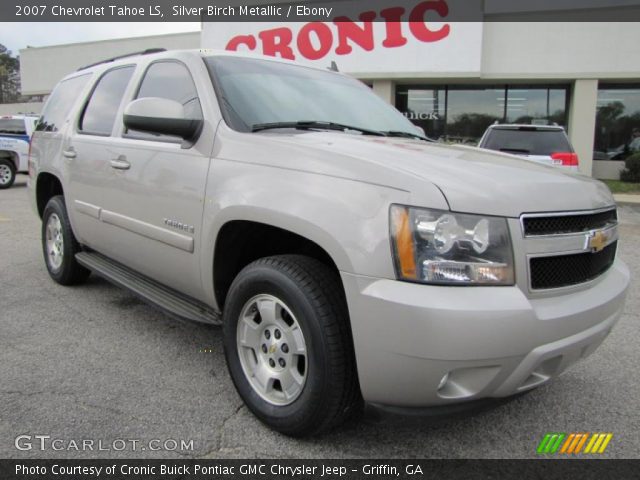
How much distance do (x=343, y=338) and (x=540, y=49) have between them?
1622 cm

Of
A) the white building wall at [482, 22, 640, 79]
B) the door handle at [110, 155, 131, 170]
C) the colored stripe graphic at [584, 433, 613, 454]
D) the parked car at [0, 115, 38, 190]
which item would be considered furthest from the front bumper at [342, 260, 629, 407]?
the white building wall at [482, 22, 640, 79]

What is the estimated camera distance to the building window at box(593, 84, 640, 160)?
54.9 feet

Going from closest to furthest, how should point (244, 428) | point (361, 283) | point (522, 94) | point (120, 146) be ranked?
point (361, 283) → point (244, 428) → point (120, 146) → point (522, 94)

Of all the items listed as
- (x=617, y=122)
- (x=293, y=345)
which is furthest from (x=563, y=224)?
(x=617, y=122)

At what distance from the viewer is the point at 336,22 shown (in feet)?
54.8

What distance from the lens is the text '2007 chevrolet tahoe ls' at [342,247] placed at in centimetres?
200

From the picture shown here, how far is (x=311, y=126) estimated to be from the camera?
3051 mm

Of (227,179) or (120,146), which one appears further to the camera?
(120,146)

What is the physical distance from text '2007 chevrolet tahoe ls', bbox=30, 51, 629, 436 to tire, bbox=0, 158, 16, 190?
11.8 meters

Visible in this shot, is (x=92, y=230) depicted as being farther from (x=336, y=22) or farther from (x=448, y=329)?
(x=336, y=22)

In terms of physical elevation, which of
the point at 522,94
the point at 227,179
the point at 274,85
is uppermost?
the point at 522,94

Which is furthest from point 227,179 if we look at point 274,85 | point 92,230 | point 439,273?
point 92,230

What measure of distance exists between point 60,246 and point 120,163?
1.74 m

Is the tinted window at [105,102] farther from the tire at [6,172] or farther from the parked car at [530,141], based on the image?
the tire at [6,172]
